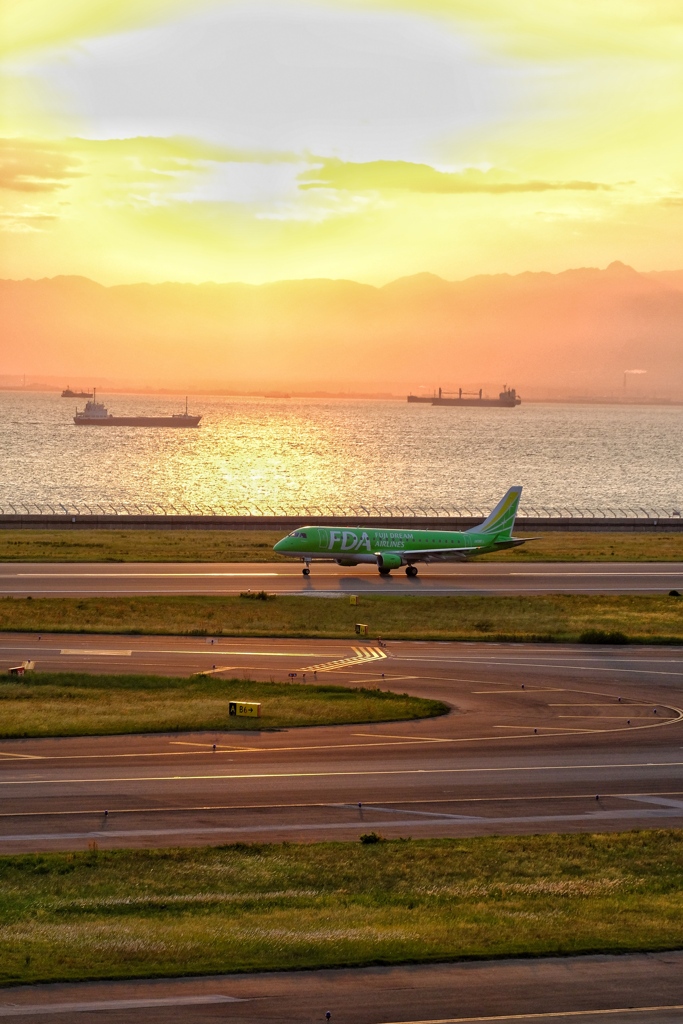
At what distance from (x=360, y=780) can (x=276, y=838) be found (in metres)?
5.38

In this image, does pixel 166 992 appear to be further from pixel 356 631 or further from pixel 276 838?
pixel 356 631

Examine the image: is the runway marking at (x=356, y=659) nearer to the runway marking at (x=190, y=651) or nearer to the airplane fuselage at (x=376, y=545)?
the runway marking at (x=190, y=651)

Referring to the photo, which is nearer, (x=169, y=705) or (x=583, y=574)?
(x=169, y=705)

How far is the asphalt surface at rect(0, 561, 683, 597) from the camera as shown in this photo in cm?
7281

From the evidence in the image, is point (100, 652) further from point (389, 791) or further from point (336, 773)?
point (389, 791)

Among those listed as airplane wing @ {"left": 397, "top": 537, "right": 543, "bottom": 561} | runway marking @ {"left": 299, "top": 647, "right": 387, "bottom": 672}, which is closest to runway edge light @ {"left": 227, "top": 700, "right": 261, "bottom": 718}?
runway marking @ {"left": 299, "top": 647, "right": 387, "bottom": 672}

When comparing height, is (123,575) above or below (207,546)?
below

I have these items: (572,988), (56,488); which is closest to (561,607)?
(572,988)

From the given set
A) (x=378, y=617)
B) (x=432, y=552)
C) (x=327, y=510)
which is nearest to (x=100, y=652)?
(x=378, y=617)

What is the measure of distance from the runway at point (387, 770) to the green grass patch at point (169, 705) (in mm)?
789

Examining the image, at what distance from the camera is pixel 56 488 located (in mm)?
186625

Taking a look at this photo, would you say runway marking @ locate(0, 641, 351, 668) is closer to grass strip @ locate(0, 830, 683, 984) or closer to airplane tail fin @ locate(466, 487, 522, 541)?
grass strip @ locate(0, 830, 683, 984)

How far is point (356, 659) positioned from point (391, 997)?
32.0m

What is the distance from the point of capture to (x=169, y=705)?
145 ft
